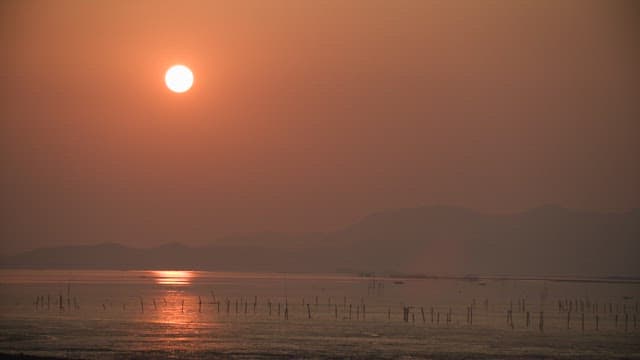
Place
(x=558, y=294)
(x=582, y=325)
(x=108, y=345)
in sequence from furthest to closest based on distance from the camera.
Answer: (x=558, y=294) → (x=582, y=325) → (x=108, y=345)

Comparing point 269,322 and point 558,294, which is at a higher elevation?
point 558,294

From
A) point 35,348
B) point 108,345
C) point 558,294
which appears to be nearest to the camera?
point 35,348

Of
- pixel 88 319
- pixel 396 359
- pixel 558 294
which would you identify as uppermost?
pixel 558 294

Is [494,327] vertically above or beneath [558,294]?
beneath

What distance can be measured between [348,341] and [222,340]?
406 cm

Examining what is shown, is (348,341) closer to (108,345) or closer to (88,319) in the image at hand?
(108,345)

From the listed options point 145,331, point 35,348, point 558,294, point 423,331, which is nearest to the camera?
point 35,348

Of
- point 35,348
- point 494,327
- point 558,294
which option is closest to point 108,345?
point 35,348

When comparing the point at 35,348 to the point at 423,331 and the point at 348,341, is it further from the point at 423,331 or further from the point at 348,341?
the point at 423,331

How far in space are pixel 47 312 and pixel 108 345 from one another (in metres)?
18.6

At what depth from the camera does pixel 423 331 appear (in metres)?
34.7

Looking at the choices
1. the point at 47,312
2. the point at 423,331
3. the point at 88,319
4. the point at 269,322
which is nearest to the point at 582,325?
the point at 423,331

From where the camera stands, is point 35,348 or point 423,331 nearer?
point 35,348

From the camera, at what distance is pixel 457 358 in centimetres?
2436
